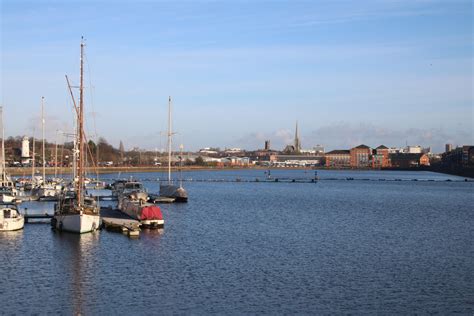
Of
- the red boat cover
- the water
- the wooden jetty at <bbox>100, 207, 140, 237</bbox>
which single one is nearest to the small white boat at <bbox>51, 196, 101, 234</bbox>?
the water

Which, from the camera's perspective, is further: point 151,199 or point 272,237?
point 151,199

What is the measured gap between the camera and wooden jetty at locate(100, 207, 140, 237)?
39906 mm

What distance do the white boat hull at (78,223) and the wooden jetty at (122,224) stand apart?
154cm

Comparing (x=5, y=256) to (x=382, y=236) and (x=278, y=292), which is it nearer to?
(x=278, y=292)

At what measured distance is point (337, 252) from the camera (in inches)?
1395

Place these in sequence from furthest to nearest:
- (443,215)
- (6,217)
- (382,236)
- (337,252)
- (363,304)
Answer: (443,215) → (382,236) → (6,217) → (337,252) → (363,304)

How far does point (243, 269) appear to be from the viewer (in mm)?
30031

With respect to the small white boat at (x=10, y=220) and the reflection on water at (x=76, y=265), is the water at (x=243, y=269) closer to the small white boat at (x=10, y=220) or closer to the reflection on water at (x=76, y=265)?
the reflection on water at (x=76, y=265)

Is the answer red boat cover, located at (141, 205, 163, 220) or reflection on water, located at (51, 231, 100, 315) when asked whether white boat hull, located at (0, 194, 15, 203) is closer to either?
red boat cover, located at (141, 205, 163, 220)

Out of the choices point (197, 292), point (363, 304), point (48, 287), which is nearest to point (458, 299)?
point (363, 304)

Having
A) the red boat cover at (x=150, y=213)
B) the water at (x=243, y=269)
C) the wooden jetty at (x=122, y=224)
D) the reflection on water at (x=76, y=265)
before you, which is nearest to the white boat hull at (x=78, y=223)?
the reflection on water at (x=76, y=265)

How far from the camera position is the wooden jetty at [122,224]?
39906 millimetres

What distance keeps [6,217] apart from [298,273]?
1912 cm

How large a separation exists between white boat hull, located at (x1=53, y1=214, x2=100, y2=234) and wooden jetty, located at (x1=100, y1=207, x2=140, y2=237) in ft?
5.04
